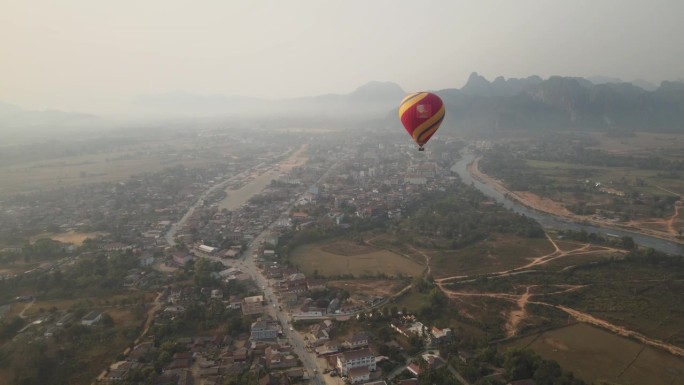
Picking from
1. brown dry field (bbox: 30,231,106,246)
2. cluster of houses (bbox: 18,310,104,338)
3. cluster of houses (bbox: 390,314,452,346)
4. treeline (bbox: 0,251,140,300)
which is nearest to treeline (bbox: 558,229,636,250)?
cluster of houses (bbox: 390,314,452,346)

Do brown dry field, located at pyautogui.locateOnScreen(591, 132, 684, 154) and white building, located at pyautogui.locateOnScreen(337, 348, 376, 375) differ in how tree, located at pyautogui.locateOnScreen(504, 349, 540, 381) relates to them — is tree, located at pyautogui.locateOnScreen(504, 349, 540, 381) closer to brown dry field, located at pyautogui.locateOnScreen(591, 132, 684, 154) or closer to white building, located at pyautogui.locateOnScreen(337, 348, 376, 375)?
white building, located at pyautogui.locateOnScreen(337, 348, 376, 375)

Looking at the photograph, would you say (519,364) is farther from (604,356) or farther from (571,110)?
(571,110)

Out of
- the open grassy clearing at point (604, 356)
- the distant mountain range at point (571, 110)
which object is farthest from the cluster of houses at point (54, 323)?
the distant mountain range at point (571, 110)

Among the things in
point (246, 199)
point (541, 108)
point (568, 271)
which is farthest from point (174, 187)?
point (541, 108)

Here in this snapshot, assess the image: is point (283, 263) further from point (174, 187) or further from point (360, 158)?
point (360, 158)

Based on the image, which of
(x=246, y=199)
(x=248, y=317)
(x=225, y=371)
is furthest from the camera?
(x=246, y=199)

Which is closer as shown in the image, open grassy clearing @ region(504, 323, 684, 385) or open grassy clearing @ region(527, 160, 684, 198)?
open grassy clearing @ region(504, 323, 684, 385)
